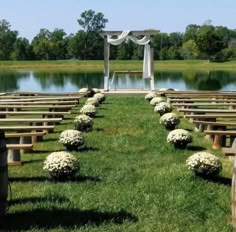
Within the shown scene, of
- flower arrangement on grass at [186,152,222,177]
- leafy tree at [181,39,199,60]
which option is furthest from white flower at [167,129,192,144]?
leafy tree at [181,39,199,60]

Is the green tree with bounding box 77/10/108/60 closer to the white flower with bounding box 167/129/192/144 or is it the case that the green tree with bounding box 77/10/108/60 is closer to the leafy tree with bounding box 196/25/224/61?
the leafy tree with bounding box 196/25/224/61

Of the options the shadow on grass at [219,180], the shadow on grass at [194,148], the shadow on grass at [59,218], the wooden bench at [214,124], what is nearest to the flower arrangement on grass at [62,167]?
the shadow on grass at [59,218]

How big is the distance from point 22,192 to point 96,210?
1178mm

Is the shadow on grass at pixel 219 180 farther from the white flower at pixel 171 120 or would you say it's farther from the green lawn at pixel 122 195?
the white flower at pixel 171 120

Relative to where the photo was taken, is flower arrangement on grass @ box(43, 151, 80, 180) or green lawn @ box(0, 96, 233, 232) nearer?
green lawn @ box(0, 96, 233, 232)

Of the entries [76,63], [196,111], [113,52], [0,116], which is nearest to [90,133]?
[196,111]

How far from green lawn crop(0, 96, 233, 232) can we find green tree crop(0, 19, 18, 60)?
285 ft

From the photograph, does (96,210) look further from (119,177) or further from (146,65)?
(146,65)

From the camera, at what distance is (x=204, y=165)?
22.8ft

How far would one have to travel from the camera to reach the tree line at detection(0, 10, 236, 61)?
82375 millimetres

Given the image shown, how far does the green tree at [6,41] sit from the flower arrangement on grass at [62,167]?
88.2 m

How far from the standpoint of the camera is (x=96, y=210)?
584 cm

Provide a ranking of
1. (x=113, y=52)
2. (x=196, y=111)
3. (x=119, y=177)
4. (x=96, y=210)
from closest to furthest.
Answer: (x=96, y=210)
(x=119, y=177)
(x=196, y=111)
(x=113, y=52)

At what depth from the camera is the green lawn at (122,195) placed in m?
5.45
